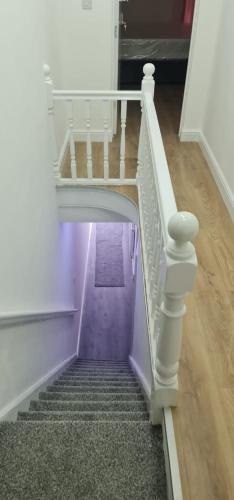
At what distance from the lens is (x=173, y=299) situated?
1.27 metres

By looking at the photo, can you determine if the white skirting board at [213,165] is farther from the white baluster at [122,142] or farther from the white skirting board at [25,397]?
the white skirting board at [25,397]

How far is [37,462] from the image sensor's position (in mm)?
1494

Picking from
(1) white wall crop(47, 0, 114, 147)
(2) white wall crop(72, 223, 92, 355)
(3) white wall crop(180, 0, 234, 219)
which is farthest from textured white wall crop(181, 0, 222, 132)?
(2) white wall crop(72, 223, 92, 355)

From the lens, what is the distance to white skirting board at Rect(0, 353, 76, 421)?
1791 mm

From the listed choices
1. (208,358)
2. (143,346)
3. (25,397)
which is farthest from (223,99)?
(25,397)

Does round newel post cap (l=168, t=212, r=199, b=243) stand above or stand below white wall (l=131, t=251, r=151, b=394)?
above

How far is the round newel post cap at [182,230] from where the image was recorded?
108 cm

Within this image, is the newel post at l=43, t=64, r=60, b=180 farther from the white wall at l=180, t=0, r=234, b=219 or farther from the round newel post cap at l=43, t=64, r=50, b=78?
the white wall at l=180, t=0, r=234, b=219

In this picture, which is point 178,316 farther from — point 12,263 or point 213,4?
Result: point 213,4

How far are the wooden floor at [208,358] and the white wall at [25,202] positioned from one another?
34.0 inches

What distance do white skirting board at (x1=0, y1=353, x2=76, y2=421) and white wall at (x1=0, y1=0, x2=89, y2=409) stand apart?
3 centimetres

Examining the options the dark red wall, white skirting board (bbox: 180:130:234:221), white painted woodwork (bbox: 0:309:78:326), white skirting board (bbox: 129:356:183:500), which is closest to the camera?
white skirting board (bbox: 129:356:183:500)

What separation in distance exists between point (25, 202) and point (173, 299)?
1.20m

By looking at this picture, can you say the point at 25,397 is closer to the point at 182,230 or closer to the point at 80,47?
the point at 182,230
